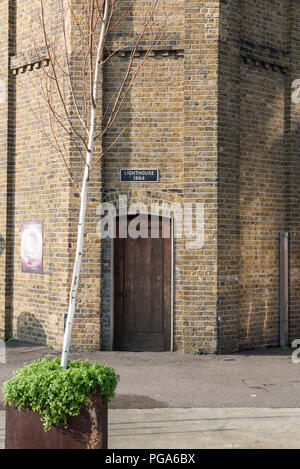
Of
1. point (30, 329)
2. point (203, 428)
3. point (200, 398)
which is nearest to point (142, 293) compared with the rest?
point (30, 329)

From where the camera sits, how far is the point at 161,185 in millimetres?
11719

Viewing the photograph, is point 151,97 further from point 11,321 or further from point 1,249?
point 11,321

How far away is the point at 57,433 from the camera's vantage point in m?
5.18

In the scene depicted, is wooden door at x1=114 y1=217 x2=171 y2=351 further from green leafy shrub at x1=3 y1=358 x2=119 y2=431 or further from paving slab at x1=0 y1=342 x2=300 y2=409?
green leafy shrub at x1=3 y1=358 x2=119 y2=431

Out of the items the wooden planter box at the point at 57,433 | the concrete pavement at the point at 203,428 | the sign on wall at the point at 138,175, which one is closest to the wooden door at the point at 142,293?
the sign on wall at the point at 138,175

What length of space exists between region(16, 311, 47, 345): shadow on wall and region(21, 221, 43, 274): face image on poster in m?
1.02

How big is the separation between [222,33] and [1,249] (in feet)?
21.9

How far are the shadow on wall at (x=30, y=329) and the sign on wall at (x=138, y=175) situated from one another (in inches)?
142

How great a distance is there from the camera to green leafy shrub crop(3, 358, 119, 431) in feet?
16.9

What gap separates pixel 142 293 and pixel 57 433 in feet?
22.4

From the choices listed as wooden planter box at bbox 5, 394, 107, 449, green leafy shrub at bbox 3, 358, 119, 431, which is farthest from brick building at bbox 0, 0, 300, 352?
wooden planter box at bbox 5, 394, 107, 449

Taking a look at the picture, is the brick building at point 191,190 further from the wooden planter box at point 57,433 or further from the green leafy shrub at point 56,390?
the wooden planter box at point 57,433

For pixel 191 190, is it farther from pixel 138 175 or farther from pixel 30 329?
pixel 30 329

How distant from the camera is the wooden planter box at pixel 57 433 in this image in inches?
204
